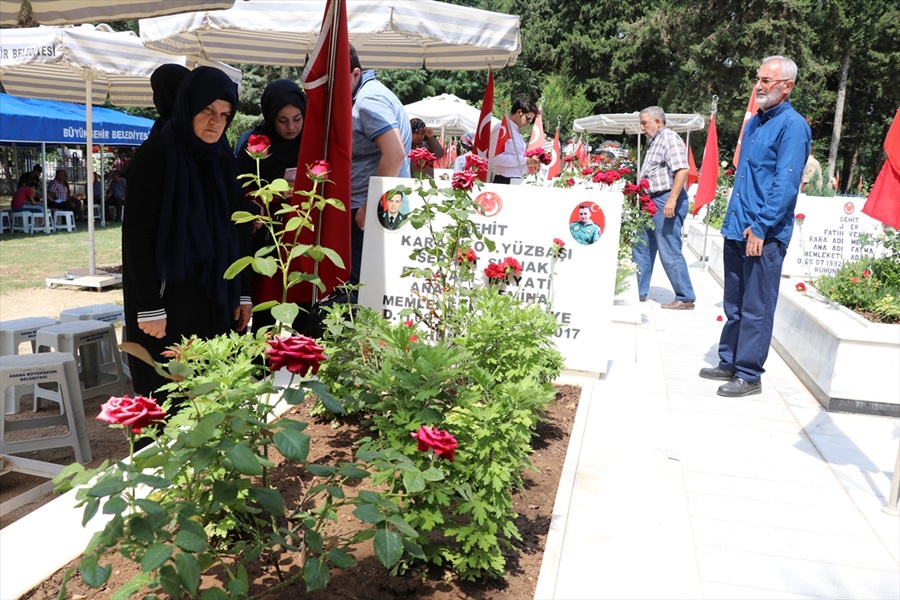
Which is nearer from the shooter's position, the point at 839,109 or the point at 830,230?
the point at 830,230

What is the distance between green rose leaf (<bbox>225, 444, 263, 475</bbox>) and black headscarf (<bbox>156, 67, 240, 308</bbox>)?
1.77 metres

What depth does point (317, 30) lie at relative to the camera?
643 cm

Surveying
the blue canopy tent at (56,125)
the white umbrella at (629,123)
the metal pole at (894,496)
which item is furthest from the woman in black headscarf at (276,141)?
the white umbrella at (629,123)

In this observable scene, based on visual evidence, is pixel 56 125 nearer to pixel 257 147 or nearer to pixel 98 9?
pixel 98 9

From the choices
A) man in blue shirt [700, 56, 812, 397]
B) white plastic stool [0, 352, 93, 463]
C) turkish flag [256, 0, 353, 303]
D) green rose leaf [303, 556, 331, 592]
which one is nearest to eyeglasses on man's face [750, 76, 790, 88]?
man in blue shirt [700, 56, 812, 397]

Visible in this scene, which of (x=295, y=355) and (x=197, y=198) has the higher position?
(x=197, y=198)

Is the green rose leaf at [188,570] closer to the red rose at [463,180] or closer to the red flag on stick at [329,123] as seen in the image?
the red flag on stick at [329,123]

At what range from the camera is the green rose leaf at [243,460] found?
175cm

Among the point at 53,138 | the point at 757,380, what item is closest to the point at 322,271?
the point at 757,380

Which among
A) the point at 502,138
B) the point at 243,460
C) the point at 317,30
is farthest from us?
the point at 502,138

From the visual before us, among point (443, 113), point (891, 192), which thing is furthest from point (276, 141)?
point (443, 113)

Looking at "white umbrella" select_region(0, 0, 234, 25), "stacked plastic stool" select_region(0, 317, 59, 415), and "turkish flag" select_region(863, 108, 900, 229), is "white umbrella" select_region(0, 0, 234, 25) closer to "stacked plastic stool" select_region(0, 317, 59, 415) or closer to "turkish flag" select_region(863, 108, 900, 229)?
"stacked plastic stool" select_region(0, 317, 59, 415)

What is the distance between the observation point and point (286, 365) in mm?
1892

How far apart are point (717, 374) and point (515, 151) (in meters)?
4.12
